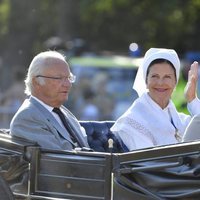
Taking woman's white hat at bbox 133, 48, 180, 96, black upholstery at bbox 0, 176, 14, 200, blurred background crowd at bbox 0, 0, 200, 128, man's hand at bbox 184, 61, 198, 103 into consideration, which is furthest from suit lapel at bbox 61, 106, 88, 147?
blurred background crowd at bbox 0, 0, 200, 128

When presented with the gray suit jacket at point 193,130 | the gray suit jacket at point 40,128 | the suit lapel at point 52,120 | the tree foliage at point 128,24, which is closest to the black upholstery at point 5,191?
the gray suit jacket at point 40,128

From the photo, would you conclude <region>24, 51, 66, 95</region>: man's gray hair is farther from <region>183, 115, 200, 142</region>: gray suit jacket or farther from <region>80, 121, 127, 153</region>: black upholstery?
<region>183, 115, 200, 142</region>: gray suit jacket

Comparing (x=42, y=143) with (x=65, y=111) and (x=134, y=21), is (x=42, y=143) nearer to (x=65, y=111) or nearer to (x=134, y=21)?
(x=65, y=111)

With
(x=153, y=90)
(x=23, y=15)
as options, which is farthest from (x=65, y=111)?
(x=23, y=15)

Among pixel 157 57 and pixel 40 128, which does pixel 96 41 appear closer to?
pixel 157 57

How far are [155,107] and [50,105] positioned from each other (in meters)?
0.76

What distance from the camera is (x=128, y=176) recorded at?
4.69 m

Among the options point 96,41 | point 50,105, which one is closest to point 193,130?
point 50,105

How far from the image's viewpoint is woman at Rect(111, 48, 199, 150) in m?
5.59

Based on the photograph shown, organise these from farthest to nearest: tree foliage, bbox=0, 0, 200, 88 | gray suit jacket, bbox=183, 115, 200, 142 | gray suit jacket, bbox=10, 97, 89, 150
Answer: tree foliage, bbox=0, 0, 200, 88 → gray suit jacket, bbox=10, 97, 89, 150 → gray suit jacket, bbox=183, 115, 200, 142

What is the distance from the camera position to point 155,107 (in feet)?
18.8

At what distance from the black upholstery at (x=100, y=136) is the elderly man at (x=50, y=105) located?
0.15 m

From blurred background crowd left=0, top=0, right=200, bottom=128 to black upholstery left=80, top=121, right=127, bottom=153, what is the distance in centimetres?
605

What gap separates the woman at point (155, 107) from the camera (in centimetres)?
559
